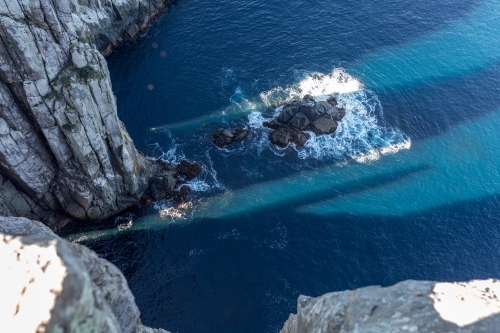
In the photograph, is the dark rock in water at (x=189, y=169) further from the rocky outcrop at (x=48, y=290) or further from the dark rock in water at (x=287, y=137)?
the rocky outcrop at (x=48, y=290)

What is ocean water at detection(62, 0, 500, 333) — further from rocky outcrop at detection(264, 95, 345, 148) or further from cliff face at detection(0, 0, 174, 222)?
cliff face at detection(0, 0, 174, 222)

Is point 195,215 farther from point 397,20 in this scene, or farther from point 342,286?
point 397,20

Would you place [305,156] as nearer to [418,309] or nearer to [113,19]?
[113,19]

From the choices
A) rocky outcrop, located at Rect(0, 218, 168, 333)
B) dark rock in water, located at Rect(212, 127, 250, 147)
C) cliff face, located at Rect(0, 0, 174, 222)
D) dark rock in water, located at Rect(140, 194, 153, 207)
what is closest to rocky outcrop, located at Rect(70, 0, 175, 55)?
cliff face, located at Rect(0, 0, 174, 222)

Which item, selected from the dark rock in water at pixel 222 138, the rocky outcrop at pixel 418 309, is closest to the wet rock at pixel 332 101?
the dark rock in water at pixel 222 138

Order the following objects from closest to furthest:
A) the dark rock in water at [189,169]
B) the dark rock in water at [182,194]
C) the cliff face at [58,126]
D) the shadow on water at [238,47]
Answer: the cliff face at [58,126]
the dark rock in water at [182,194]
the dark rock in water at [189,169]
the shadow on water at [238,47]

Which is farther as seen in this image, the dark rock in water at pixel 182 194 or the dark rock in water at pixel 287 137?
the dark rock in water at pixel 287 137
